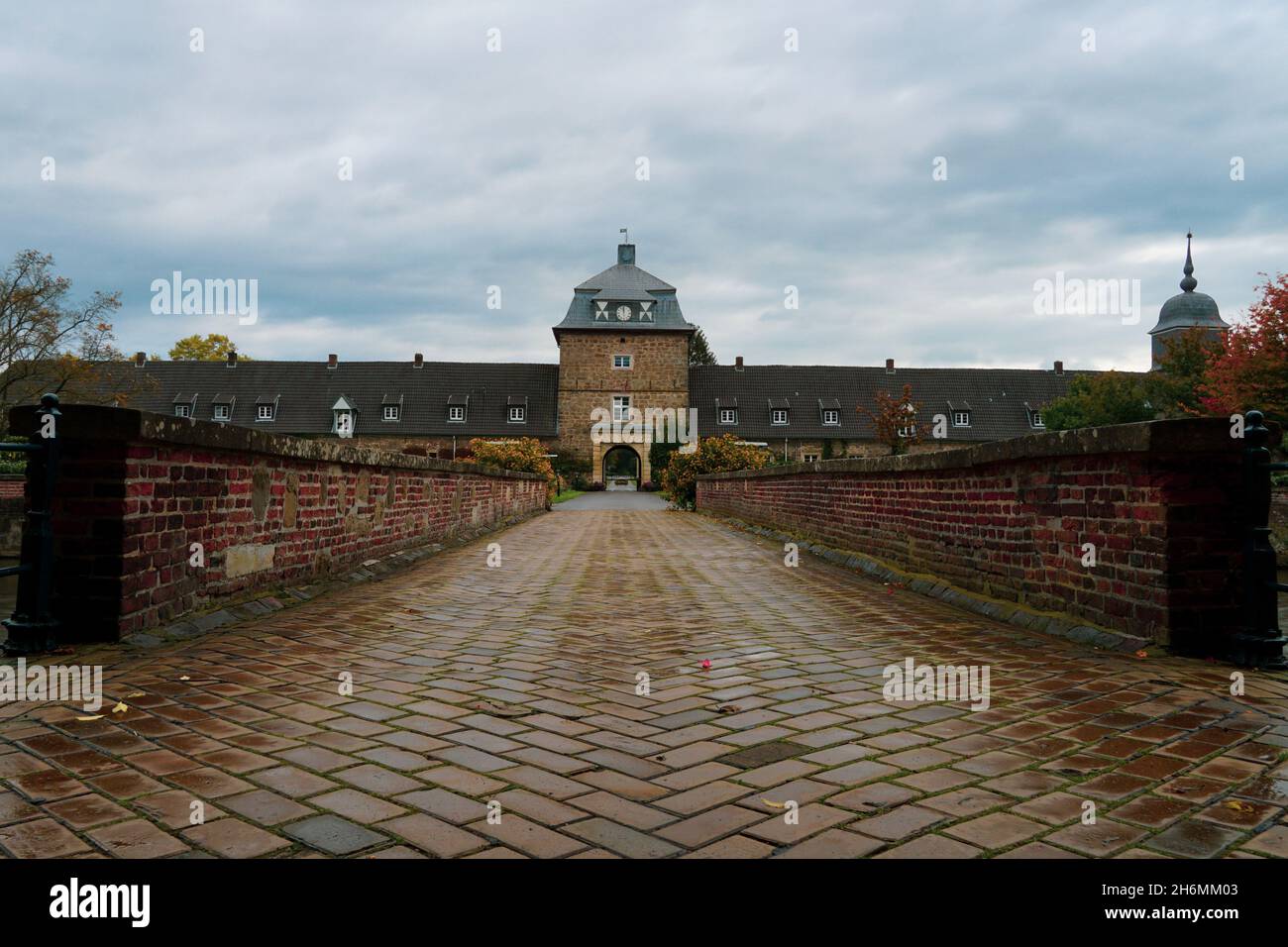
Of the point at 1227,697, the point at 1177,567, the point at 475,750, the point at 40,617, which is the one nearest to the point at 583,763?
the point at 475,750

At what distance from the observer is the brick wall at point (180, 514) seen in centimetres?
405

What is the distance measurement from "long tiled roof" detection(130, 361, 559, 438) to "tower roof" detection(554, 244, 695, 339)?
517 centimetres

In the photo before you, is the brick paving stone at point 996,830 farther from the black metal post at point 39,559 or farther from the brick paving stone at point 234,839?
the black metal post at point 39,559

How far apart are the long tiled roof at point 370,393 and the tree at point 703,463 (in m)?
25.8

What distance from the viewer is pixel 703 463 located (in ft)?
82.2

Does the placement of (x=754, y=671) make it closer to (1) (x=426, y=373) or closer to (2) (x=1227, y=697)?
(2) (x=1227, y=697)

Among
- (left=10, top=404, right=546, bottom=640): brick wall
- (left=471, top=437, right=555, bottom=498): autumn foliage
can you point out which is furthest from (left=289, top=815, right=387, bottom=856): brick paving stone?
(left=471, top=437, right=555, bottom=498): autumn foliage

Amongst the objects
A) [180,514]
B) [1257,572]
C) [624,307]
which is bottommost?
[1257,572]

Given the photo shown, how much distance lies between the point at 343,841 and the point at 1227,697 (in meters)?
3.29

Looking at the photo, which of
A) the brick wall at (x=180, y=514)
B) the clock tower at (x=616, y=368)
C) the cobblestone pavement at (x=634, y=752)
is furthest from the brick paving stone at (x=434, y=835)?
the clock tower at (x=616, y=368)

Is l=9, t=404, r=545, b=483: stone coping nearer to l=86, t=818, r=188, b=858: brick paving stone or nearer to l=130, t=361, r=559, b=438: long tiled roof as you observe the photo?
l=86, t=818, r=188, b=858: brick paving stone

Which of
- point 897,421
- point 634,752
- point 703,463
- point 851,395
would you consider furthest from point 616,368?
point 634,752

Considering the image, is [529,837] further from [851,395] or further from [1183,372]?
[851,395]

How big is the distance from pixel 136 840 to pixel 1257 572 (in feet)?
14.8
